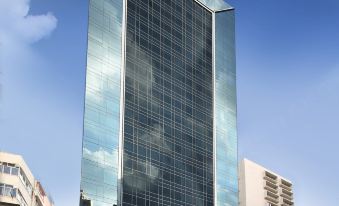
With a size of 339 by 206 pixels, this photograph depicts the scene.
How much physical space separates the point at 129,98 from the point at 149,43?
1541 centimetres

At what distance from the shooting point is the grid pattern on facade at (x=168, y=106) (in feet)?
452

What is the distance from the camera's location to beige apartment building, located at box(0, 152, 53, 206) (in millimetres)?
110000

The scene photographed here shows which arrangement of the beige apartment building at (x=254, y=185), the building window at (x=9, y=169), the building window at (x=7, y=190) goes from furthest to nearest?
the beige apartment building at (x=254, y=185)
the building window at (x=9, y=169)
the building window at (x=7, y=190)

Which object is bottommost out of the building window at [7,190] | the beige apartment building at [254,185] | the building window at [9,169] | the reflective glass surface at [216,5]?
the building window at [7,190]

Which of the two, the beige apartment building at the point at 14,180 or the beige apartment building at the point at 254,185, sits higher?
the beige apartment building at the point at 254,185

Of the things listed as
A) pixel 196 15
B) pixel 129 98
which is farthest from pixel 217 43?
pixel 129 98

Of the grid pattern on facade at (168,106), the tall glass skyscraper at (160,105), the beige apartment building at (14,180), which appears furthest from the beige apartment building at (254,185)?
the beige apartment building at (14,180)

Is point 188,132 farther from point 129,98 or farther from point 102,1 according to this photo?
point 102,1

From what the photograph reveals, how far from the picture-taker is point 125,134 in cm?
13488

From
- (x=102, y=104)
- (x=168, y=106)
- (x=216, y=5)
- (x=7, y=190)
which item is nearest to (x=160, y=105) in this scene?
(x=168, y=106)

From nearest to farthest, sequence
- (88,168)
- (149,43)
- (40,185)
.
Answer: (88,168)
(40,185)
(149,43)

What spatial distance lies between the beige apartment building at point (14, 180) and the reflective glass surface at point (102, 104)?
30.8ft

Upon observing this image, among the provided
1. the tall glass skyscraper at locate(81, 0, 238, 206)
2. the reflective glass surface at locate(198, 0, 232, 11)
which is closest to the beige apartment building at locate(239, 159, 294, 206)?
the tall glass skyscraper at locate(81, 0, 238, 206)

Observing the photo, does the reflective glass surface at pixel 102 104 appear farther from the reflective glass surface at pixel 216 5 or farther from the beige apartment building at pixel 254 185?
the beige apartment building at pixel 254 185
